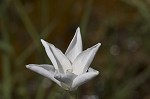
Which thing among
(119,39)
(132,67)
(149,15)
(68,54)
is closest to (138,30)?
(132,67)

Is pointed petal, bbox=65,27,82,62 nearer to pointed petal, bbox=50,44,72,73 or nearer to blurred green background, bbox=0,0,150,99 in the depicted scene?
pointed petal, bbox=50,44,72,73

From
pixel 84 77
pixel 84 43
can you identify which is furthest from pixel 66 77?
pixel 84 43

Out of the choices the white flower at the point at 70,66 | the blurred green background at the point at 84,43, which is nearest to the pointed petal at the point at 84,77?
the white flower at the point at 70,66

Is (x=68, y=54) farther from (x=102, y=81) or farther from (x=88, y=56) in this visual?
(x=102, y=81)

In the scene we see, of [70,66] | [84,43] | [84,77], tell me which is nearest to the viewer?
[84,77]

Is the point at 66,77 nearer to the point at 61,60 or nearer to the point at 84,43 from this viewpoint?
the point at 61,60

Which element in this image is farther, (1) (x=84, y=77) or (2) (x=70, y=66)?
(2) (x=70, y=66)
